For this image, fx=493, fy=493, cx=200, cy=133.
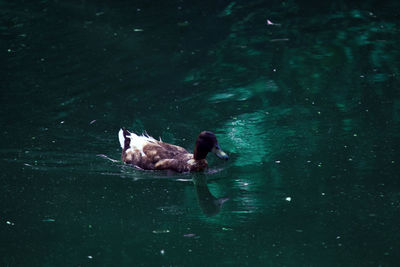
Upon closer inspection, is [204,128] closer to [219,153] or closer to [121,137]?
[219,153]

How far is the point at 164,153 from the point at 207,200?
5.10 feet

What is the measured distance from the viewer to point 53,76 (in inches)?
336

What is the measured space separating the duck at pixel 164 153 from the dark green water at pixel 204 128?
0.22m

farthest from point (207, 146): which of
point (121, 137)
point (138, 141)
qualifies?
point (121, 137)

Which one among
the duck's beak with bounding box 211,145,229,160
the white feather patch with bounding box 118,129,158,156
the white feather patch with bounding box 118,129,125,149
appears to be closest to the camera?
the duck's beak with bounding box 211,145,229,160

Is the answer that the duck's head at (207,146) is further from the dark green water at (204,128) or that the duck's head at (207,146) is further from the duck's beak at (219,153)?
the dark green water at (204,128)

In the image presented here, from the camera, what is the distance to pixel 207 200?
6.19m

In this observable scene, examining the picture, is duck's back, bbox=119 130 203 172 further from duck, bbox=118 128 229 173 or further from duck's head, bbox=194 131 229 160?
duck's head, bbox=194 131 229 160

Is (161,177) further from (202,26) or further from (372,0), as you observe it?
(372,0)

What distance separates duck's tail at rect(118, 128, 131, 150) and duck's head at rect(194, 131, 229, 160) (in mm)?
1174

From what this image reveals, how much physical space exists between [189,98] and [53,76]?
243 cm

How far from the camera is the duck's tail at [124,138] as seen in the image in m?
7.84

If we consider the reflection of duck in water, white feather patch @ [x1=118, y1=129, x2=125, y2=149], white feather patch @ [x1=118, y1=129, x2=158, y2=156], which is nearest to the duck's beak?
the reflection of duck in water

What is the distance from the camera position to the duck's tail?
7840 mm
